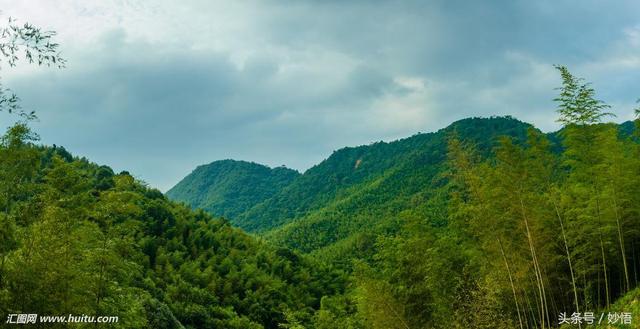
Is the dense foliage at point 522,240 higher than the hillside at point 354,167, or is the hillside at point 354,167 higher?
the hillside at point 354,167

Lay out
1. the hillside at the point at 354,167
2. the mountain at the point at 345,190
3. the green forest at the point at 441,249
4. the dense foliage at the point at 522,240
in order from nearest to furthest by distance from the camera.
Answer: the green forest at the point at 441,249 → the dense foliage at the point at 522,240 → the mountain at the point at 345,190 → the hillside at the point at 354,167

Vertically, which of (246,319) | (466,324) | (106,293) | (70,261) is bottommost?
(246,319)

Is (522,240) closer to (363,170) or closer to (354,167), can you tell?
(363,170)

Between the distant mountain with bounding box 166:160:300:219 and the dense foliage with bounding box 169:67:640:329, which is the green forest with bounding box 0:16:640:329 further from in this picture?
the distant mountain with bounding box 166:160:300:219

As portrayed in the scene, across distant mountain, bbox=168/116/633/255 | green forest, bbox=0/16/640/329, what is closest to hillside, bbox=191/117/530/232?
distant mountain, bbox=168/116/633/255

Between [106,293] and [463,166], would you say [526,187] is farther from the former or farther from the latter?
[106,293]

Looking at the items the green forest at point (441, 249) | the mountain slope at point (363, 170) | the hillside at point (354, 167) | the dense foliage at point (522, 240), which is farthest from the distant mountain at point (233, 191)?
the dense foliage at point (522, 240)

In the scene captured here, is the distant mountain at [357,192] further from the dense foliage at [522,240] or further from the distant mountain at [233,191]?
the dense foliage at [522,240]

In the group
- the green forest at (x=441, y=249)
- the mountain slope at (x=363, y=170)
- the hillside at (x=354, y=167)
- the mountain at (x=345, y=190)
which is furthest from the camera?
the hillside at (x=354, y=167)

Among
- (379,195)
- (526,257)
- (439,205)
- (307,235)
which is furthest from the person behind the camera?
(379,195)

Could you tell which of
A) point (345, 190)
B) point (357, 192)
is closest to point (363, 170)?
point (345, 190)

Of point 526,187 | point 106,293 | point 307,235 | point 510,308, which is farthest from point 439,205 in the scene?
point 106,293

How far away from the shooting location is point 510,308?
19125 millimetres

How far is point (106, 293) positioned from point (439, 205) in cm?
5303
